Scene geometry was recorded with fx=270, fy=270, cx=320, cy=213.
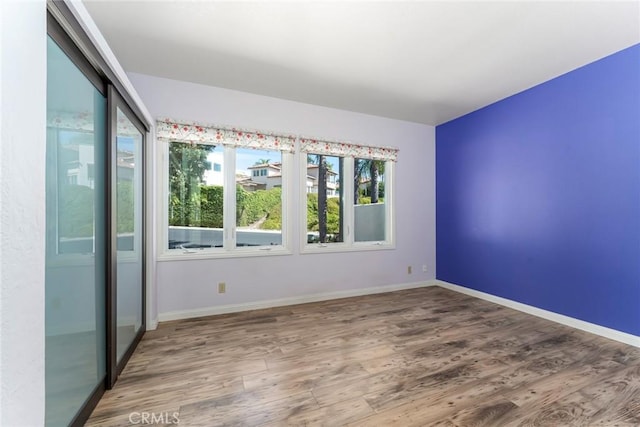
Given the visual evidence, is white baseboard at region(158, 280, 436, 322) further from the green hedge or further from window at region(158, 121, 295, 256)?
the green hedge

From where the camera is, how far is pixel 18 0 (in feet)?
2.58

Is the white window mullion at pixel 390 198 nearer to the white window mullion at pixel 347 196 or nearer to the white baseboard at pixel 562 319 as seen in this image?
the white window mullion at pixel 347 196

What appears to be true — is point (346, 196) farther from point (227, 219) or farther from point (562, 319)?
point (562, 319)

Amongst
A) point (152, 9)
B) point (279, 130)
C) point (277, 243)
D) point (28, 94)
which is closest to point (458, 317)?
point (277, 243)

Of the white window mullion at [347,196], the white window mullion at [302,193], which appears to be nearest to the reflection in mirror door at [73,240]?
the white window mullion at [302,193]

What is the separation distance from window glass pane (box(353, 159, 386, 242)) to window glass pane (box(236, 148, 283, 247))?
1.18 meters

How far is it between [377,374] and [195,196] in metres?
2.55

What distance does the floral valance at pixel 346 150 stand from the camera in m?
3.55

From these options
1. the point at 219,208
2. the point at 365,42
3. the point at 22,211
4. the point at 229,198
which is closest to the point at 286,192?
the point at 229,198

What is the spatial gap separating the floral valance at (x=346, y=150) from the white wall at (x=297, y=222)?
12 centimetres

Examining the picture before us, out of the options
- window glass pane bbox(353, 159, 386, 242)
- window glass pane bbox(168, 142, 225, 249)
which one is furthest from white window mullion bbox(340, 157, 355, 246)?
window glass pane bbox(168, 142, 225, 249)

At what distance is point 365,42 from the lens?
228 centimetres

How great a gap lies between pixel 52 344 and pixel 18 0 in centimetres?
131

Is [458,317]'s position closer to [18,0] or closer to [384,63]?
[384,63]
